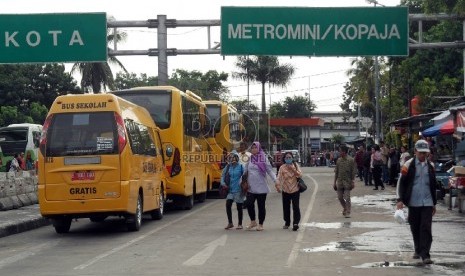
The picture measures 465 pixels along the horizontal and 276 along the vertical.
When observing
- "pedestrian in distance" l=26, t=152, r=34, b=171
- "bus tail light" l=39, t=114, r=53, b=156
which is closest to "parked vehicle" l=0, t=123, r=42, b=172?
"pedestrian in distance" l=26, t=152, r=34, b=171

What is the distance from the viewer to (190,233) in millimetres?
17750

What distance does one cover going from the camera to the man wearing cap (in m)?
12.5

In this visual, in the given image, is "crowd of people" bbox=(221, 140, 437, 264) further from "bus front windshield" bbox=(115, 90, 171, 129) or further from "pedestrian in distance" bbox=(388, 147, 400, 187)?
"pedestrian in distance" bbox=(388, 147, 400, 187)

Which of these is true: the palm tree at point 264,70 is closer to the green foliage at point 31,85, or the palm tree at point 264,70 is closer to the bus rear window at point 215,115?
the green foliage at point 31,85

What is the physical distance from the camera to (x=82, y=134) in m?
17.7

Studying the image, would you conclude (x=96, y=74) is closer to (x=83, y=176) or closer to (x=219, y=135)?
(x=219, y=135)

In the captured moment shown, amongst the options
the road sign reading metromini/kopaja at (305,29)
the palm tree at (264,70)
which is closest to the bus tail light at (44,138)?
the road sign reading metromini/kopaja at (305,29)

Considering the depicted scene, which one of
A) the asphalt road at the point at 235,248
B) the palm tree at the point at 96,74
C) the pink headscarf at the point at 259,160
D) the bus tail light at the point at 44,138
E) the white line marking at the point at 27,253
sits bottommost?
the white line marking at the point at 27,253

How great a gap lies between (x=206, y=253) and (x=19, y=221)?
773 cm

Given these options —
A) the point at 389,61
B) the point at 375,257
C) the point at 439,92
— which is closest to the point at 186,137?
the point at 375,257

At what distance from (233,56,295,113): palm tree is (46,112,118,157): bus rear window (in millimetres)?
60635

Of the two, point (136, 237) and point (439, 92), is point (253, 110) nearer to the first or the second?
point (439, 92)

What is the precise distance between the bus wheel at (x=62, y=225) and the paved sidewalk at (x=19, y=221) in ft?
3.81

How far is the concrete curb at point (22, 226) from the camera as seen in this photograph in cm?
1889
